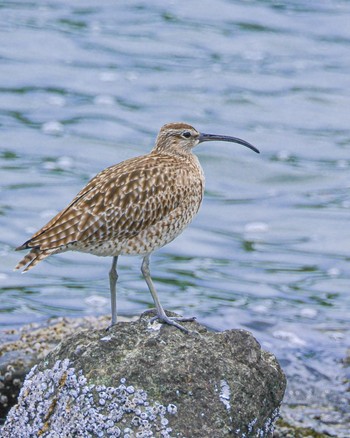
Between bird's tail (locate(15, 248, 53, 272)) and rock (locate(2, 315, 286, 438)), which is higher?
bird's tail (locate(15, 248, 53, 272))

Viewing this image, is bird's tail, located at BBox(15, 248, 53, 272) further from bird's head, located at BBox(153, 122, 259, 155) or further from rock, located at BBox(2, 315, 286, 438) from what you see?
bird's head, located at BBox(153, 122, 259, 155)

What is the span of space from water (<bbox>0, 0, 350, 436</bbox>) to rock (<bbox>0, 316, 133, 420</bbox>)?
179 cm

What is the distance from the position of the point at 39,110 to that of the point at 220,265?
235 inches

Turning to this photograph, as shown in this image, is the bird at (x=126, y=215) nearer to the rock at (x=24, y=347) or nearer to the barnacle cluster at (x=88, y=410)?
the barnacle cluster at (x=88, y=410)

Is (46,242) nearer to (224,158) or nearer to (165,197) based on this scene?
(165,197)

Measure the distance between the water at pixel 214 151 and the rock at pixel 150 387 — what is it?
2321 mm

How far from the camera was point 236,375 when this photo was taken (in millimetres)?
7500

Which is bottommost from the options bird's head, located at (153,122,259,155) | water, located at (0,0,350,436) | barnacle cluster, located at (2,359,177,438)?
water, located at (0,0,350,436)

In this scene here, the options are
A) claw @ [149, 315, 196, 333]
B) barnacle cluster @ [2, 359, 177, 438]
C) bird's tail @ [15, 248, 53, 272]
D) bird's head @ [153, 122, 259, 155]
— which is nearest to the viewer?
barnacle cluster @ [2, 359, 177, 438]

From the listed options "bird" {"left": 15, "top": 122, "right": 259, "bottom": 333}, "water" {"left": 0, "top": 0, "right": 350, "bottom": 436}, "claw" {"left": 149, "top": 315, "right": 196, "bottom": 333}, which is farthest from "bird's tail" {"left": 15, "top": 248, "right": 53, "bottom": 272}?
"water" {"left": 0, "top": 0, "right": 350, "bottom": 436}

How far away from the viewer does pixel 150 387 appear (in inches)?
288

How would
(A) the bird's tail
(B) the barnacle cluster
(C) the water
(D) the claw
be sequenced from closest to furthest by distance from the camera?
(B) the barnacle cluster → (D) the claw → (A) the bird's tail → (C) the water

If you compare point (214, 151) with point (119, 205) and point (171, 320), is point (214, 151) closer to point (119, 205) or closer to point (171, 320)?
point (119, 205)

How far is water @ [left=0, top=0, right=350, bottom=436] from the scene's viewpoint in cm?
1317
